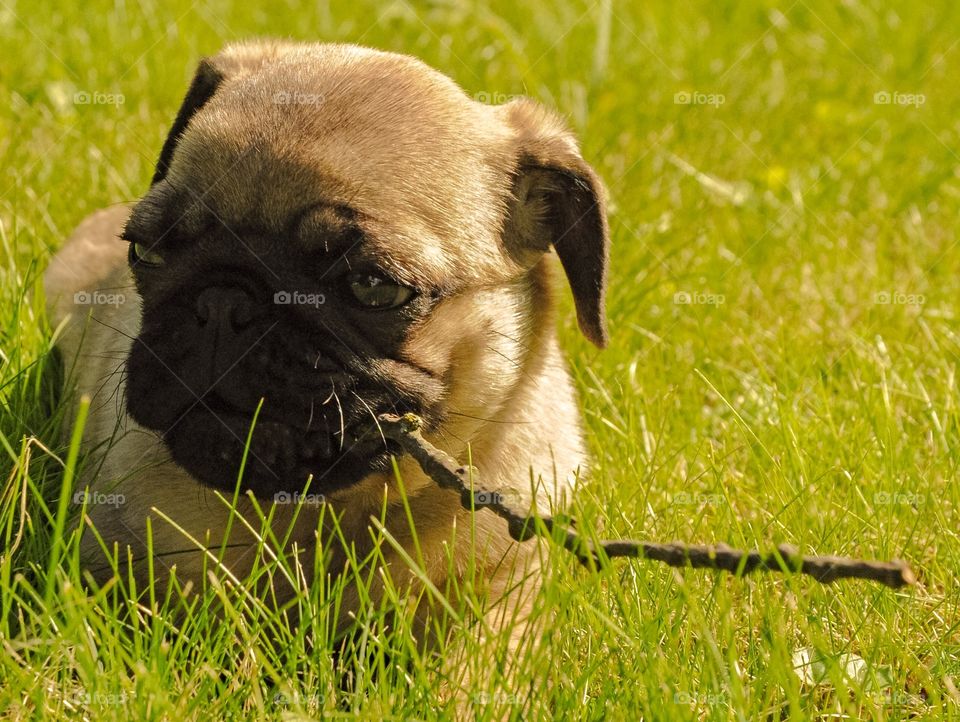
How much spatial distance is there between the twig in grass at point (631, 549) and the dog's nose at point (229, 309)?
0.49 m

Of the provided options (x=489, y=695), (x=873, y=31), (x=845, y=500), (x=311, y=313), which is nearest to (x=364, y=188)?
(x=311, y=313)

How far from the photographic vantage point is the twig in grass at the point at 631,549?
9.01 ft

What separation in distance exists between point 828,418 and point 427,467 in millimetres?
1931

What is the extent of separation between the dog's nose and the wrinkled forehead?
0.78 ft

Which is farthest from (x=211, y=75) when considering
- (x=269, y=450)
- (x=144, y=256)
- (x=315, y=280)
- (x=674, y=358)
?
(x=674, y=358)

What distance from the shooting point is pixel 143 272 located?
379 cm

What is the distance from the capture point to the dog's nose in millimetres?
3377

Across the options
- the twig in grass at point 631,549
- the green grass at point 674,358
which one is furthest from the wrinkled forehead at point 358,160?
the green grass at point 674,358

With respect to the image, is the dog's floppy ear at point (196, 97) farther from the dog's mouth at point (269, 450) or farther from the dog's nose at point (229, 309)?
the dog's mouth at point (269, 450)

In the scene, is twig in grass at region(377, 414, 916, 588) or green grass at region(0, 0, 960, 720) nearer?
twig in grass at region(377, 414, 916, 588)

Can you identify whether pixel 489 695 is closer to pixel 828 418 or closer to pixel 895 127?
pixel 828 418

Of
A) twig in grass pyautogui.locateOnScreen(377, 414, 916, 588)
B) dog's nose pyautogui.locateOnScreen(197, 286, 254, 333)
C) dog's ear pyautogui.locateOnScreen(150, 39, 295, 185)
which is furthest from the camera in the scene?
dog's ear pyautogui.locateOnScreen(150, 39, 295, 185)

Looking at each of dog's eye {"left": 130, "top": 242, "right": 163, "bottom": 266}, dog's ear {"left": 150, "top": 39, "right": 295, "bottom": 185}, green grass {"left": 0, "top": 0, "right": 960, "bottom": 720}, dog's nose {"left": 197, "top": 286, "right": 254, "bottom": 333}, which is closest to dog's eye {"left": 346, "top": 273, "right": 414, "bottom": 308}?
dog's nose {"left": 197, "top": 286, "right": 254, "bottom": 333}

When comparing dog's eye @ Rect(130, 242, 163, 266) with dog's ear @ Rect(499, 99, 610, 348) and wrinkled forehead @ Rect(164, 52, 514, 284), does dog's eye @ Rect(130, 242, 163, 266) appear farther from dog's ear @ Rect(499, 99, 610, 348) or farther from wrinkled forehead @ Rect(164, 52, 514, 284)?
dog's ear @ Rect(499, 99, 610, 348)
